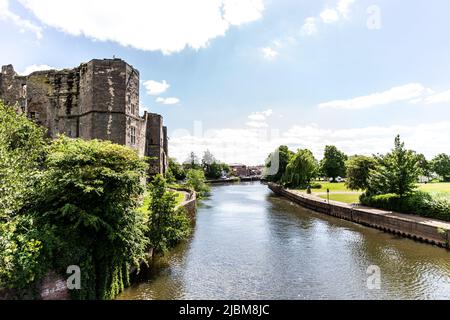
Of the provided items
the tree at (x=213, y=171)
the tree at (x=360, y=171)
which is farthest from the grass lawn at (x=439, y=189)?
the tree at (x=213, y=171)

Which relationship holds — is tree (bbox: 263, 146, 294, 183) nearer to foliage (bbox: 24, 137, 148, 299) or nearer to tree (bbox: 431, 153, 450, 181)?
tree (bbox: 431, 153, 450, 181)

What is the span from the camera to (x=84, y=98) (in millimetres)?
29203

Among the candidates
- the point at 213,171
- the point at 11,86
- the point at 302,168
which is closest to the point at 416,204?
the point at 302,168

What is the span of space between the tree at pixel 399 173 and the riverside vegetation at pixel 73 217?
27.4 metres

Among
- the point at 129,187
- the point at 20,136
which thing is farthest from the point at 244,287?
the point at 20,136

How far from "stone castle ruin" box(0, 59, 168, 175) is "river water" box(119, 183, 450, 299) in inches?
345

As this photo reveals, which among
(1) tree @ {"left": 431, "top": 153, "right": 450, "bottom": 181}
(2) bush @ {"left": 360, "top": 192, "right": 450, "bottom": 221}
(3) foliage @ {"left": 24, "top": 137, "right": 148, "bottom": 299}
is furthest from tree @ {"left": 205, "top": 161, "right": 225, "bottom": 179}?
(3) foliage @ {"left": 24, "top": 137, "right": 148, "bottom": 299}

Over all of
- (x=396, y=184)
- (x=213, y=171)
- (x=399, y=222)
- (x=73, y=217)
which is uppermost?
(x=213, y=171)

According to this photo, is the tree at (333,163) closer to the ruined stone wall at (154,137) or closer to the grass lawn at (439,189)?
the grass lawn at (439,189)

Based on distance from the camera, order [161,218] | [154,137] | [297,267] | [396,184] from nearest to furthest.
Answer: [297,267]
[161,218]
[396,184]
[154,137]

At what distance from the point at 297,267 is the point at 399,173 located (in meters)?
19.7

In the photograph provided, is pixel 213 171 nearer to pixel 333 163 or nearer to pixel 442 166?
pixel 333 163

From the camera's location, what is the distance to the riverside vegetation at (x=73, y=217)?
10711mm
